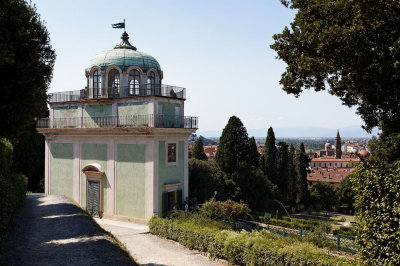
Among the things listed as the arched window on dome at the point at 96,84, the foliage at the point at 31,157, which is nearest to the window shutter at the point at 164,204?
the arched window on dome at the point at 96,84

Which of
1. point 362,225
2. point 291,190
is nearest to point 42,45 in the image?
Answer: point 362,225

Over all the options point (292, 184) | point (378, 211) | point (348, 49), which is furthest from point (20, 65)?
point (292, 184)

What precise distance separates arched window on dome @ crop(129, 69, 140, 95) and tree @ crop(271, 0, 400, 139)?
47.8 ft

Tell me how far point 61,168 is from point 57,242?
700 inches

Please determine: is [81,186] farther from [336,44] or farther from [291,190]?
[291,190]

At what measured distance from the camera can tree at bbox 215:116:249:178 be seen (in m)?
43.6

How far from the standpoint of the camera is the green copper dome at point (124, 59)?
27609 millimetres

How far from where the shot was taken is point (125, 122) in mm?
26234

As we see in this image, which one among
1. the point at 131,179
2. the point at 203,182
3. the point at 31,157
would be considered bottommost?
the point at 203,182

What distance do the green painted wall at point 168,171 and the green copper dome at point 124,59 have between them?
6767 mm

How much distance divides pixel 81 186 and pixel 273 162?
117 feet

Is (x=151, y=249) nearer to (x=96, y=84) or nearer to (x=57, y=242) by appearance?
(x=57, y=242)

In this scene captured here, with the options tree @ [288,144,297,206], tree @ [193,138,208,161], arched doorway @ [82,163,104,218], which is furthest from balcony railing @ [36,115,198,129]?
tree @ [288,144,297,206]

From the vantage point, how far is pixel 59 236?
1441 cm
